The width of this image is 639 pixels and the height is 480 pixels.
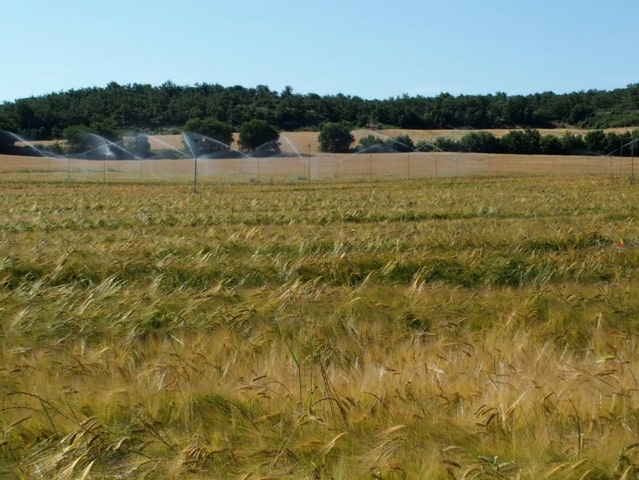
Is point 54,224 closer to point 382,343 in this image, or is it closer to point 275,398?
point 382,343

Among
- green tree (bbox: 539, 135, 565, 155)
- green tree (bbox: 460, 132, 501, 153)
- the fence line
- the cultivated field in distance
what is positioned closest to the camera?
the cultivated field in distance

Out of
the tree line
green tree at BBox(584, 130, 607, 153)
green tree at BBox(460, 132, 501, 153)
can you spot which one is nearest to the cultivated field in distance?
the tree line

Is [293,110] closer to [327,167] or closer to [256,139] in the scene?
[256,139]

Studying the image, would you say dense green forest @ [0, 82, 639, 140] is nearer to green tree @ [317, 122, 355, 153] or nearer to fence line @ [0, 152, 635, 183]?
green tree @ [317, 122, 355, 153]

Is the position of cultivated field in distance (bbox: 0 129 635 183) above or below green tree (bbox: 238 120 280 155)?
below

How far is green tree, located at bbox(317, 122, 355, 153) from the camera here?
300 feet

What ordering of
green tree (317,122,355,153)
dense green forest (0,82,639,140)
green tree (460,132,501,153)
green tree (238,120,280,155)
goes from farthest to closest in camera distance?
dense green forest (0,82,639,140) → green tree (460,132,501,153) → green tree (317,122,355,153) → green tree (238,120,280,155)

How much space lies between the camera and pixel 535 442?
3.60 metres

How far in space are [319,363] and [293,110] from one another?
121 m

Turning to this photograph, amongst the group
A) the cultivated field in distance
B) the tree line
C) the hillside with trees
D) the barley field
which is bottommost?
the cultivated field in distance

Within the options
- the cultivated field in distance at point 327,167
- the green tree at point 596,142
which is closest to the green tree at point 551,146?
the green tree at point 596,142

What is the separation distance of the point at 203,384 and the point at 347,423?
105 centimetres

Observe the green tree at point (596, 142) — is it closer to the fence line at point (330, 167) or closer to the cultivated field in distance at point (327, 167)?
the cultivated field in distance at point (327, 167)

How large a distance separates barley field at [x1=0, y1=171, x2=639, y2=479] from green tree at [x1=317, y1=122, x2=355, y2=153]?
8108cm
